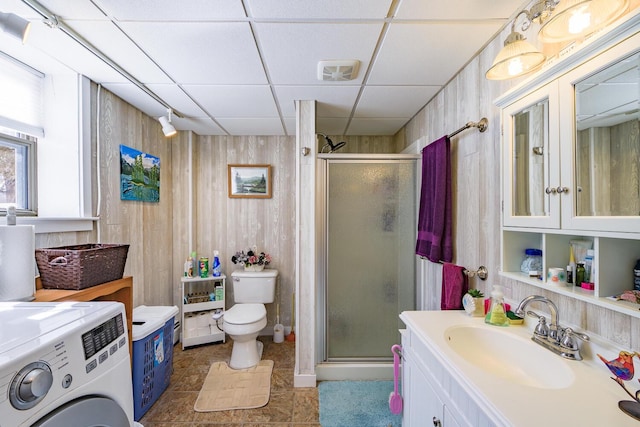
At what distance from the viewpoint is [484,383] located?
2.63 ft

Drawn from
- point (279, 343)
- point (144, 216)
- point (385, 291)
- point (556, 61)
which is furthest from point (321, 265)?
point (556, 61)

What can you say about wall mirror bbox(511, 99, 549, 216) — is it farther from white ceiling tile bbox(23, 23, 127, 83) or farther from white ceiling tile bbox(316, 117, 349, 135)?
white ceiling tile bbox(23, 23, 127, 83)

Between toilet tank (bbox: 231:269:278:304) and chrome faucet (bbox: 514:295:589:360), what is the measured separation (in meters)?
2.19

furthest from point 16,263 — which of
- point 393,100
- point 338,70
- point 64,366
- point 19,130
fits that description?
point 393,100

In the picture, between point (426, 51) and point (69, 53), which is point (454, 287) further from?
point (69, 53)

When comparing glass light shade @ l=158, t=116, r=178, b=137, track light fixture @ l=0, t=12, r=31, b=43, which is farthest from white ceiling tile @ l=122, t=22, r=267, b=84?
glass light shade @ l=158, t=116, r=178, b=137

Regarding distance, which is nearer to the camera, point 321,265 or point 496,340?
point 496,340

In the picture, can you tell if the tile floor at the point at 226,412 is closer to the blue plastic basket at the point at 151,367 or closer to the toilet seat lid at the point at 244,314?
the blue plastic basket at the point at 151,367

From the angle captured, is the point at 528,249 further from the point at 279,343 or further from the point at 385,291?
the point at 279,343

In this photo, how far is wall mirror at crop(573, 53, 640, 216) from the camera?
743 mm

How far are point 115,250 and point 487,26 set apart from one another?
2.18 m

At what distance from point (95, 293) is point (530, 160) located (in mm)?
2042

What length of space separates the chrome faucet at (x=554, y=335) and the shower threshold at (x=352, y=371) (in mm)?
1379

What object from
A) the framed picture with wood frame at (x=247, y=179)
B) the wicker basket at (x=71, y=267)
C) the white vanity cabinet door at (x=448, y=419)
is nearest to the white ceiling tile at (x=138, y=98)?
the framed picture with wood frame at (x=247, y=179)
